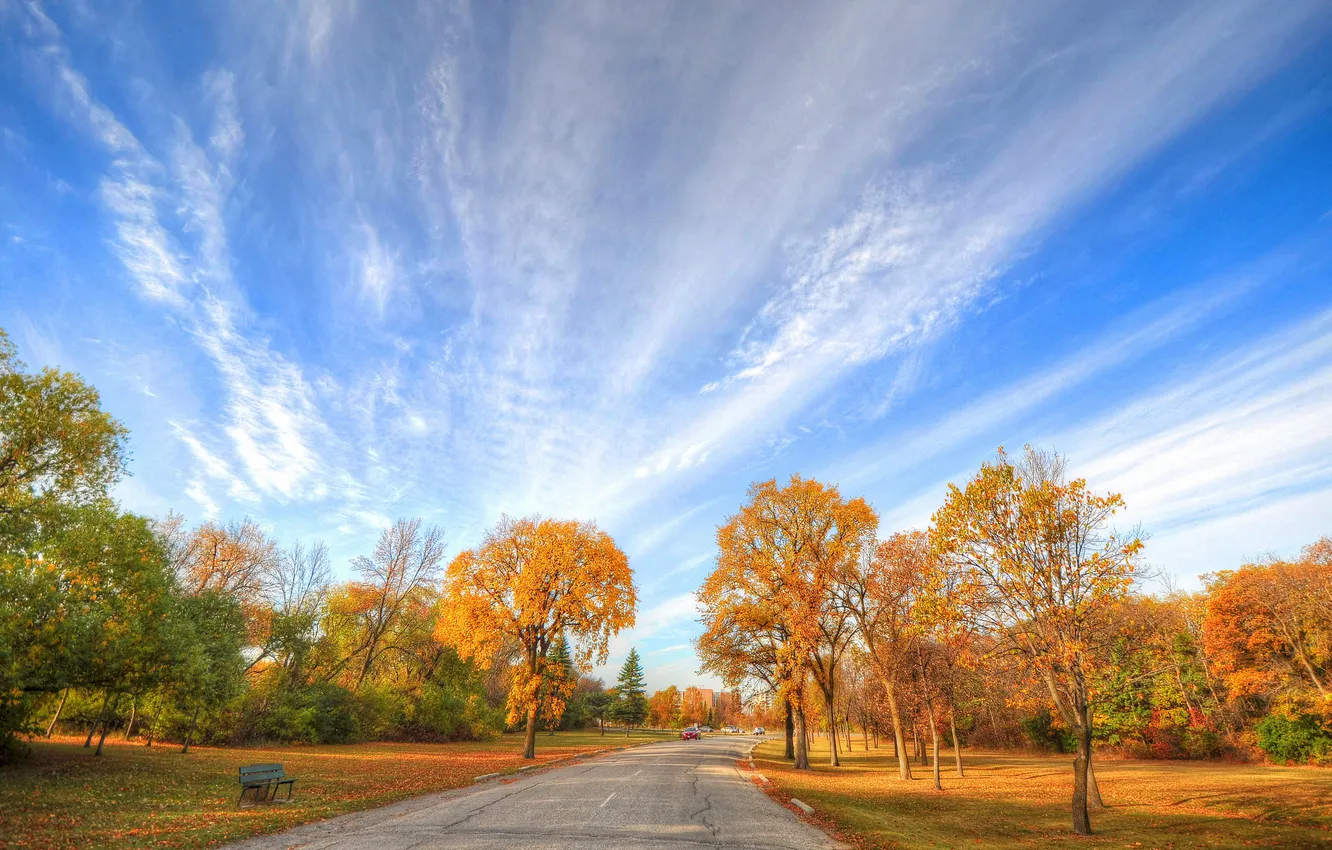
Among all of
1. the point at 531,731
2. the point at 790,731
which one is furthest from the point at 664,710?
the point at 531,731

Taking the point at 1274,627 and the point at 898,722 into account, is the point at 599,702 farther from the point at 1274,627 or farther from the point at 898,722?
the point at 1274,627

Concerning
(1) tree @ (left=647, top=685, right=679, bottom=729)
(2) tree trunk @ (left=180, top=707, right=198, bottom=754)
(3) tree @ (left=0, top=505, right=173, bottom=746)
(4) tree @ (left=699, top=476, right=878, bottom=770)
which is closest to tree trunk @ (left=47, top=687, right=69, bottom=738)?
(2) tree trunk @ (left=180, top=707, right=198, bottom=754)

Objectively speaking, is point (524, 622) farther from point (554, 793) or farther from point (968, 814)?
point (968, 814)

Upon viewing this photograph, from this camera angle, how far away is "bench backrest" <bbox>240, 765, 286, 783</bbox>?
1370 centimetres

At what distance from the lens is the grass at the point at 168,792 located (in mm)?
10164

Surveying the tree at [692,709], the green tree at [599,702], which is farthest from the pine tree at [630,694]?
the tree at [692,709]

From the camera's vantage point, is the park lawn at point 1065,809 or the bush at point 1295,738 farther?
the bush at point 1295,738

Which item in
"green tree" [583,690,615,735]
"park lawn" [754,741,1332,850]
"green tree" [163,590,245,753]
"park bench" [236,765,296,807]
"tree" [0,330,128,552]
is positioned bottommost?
"green tree" [583,690,615,735]

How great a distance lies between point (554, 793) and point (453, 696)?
110ft

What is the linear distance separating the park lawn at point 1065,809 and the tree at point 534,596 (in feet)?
38.8

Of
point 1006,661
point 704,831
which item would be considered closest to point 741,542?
point 1006,661

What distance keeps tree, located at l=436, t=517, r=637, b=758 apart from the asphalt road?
433 inches

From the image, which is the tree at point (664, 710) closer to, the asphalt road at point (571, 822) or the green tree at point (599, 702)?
the green tree at point (599, 702)

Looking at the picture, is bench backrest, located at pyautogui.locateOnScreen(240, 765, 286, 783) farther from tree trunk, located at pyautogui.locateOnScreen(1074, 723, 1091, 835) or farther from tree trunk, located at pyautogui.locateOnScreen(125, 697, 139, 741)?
tree trunk, located at pyautogui.locateOnScreen(125, 697, 139, 741)
